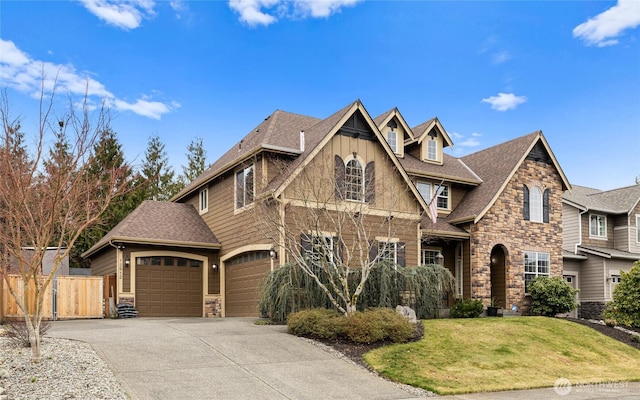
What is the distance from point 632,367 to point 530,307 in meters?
8.86

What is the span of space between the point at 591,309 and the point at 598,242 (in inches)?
148

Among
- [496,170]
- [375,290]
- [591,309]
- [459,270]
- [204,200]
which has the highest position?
[496,170]

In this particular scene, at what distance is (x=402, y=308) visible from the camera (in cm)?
1753

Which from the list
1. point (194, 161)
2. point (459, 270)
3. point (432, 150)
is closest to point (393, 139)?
point (432, 150)

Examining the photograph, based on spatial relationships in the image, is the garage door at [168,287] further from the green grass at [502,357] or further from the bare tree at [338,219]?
the green grass at [502,357]

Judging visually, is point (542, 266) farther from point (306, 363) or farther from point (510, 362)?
point (306, 363)

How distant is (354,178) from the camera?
21.8 metres

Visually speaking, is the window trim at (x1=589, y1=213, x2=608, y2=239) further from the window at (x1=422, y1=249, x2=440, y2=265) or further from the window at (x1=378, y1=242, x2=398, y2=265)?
the window at (x1=378, y1=242, x2=398, y2=265)

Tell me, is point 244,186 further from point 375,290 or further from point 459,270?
point 459,270

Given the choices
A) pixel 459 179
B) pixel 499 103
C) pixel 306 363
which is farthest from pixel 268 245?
pixel 499 103

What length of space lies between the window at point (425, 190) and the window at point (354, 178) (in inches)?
191

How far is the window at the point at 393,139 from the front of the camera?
2558cm

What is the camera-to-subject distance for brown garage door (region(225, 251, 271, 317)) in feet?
70.1

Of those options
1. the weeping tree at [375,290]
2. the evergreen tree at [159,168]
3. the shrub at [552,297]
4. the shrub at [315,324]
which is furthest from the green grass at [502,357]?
the evergreen tree at [159,168]
